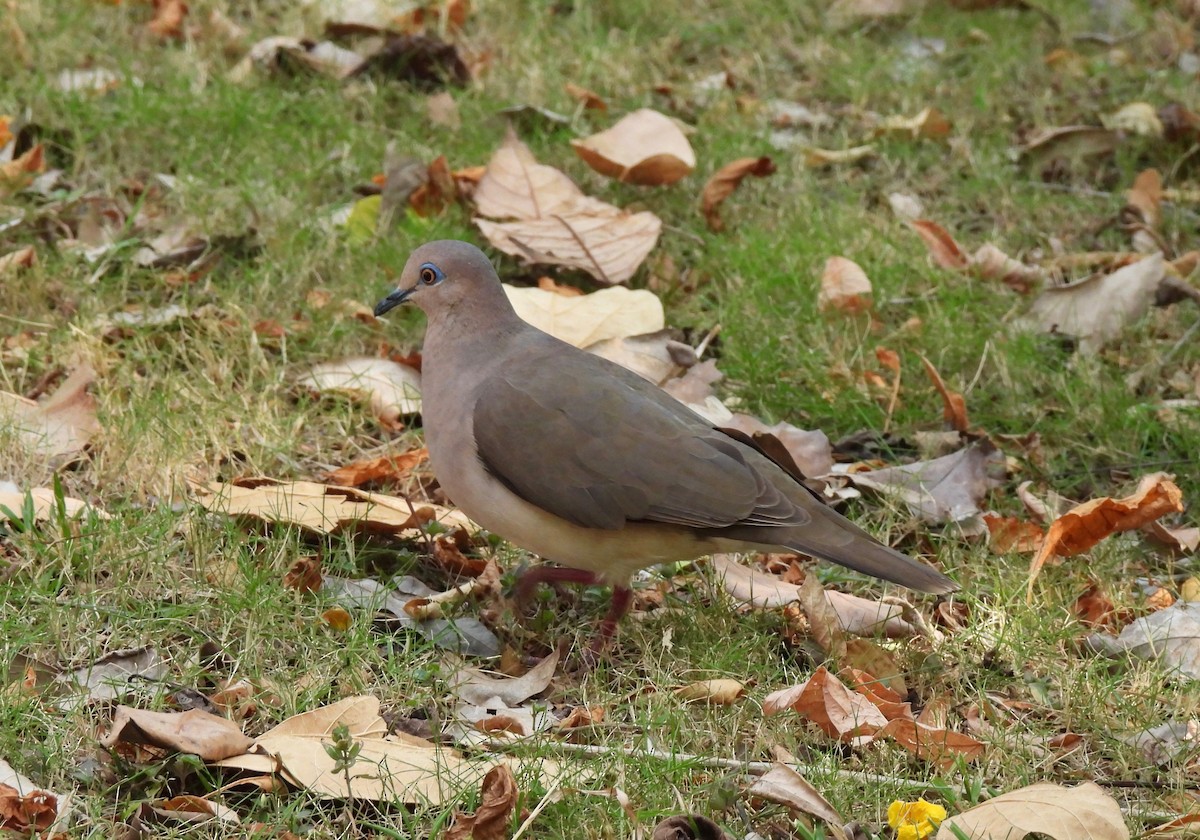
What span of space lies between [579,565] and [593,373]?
0.52 meters

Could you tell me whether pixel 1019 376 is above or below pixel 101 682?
below

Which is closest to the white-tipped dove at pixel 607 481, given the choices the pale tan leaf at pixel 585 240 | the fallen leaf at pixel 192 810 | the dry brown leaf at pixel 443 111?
the fallen leaf at pixel 192 810

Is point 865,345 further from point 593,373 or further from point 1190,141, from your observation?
point 1190,141

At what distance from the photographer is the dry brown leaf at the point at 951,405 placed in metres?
4.83

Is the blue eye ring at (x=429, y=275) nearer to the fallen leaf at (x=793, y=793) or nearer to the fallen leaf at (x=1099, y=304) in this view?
the fallen leaf at (x=793, y=793)

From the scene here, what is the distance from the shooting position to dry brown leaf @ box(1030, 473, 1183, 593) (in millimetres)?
4145

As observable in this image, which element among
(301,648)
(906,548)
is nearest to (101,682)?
(301,648)

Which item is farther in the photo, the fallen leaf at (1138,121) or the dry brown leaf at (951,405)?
the fallen leaf at (1138,121)

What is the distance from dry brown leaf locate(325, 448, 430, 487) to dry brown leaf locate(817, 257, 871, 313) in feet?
5.33

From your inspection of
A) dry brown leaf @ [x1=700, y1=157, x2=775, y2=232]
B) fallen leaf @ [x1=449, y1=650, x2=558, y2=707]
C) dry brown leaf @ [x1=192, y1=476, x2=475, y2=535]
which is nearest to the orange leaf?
dry brown leaf @ [x1=700, y1=157, x2=775, y2=232]

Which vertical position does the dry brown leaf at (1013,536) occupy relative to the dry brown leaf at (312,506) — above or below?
below

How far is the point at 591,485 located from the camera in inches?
151

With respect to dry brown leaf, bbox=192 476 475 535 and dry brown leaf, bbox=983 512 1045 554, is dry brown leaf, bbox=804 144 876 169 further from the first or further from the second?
dry brown leaf, bbox=192 476 475 535

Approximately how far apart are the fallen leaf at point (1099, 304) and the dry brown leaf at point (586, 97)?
6.90 ft
